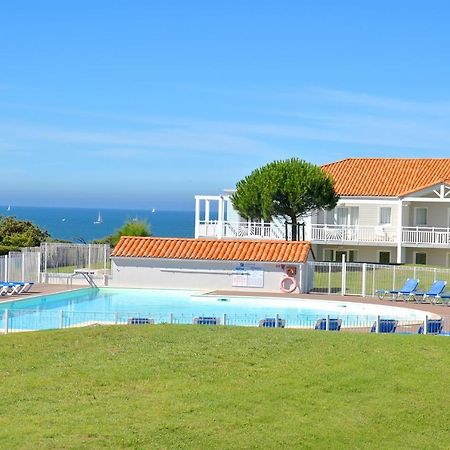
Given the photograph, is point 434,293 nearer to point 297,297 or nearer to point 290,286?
point 297,297

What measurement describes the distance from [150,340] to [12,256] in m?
22.1

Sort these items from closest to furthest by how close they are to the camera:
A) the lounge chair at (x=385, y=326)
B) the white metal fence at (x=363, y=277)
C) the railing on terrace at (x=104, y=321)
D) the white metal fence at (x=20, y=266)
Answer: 1. the railing on terrace at (x=104, y=321)
2. the lounge chair at (x=385, y=326)
3. the white metal fence at (x=20, y=266)
4. the white metal fence at (x=363, y=277)

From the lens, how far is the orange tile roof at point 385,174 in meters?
57.1

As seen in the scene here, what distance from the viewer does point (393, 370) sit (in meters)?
17.1

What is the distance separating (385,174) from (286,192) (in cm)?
1187

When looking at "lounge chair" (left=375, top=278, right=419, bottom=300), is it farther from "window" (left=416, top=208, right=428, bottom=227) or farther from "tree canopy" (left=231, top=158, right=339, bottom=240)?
"window" (left=416, top=208, right=428, bottom=227)

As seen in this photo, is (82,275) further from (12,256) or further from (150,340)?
(150,340)

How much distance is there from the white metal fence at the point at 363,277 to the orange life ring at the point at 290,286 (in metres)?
1.09

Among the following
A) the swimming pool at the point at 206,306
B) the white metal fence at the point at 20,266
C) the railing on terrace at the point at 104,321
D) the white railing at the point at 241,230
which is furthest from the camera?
the white railing at the point at 241,230

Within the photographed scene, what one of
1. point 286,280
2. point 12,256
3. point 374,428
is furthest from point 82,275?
point 374,428

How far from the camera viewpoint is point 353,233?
53.4m

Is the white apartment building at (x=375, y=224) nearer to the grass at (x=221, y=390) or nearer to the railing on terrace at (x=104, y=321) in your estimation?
the railing on terrace at (x=104, y=321)

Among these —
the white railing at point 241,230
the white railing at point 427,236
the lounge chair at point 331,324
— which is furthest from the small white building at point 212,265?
the lounge chair at point 331,324

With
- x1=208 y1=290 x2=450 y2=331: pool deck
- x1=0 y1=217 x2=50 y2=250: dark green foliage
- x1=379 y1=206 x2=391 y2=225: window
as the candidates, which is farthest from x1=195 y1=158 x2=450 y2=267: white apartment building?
x1=208 y1=290 x2=450 y2=331: pool deck
